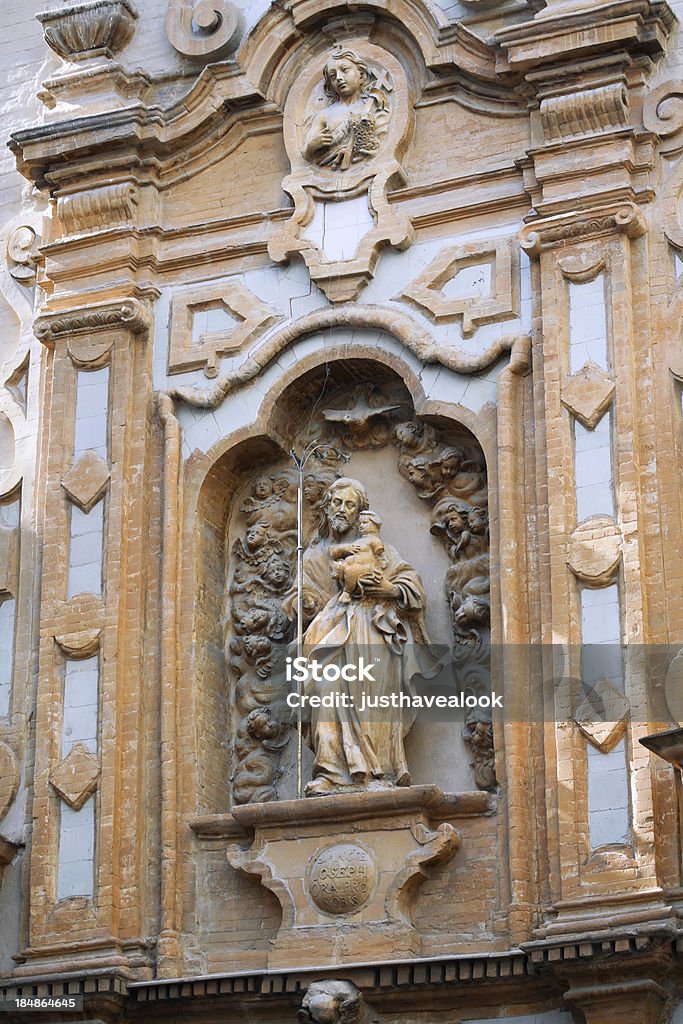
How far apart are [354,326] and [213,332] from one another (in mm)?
861

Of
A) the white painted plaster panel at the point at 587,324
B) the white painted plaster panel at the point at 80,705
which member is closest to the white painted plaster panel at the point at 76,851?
the white painted plaster panel at the point at 80,705

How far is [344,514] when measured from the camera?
13039 millimetres

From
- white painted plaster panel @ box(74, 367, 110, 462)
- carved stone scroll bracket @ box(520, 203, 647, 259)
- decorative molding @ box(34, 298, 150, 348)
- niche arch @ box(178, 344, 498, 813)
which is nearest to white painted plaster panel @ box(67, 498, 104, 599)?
white painted plaster panel @ box(74, 367, 110, 462)

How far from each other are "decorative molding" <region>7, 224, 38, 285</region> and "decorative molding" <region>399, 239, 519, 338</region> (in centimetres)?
242

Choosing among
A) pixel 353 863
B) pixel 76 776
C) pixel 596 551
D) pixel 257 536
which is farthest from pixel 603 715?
pixel 76 776

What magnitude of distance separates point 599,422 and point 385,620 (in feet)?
4.88

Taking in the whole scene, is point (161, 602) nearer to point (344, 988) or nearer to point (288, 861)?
point (288, 861)

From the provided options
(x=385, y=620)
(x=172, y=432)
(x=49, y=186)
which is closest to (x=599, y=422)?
(x=385, y=620)

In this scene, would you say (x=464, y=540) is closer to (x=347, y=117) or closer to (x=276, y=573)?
(x=276, y=573)

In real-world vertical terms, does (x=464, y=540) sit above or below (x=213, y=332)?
below

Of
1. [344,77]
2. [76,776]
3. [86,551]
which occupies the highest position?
[344,77]

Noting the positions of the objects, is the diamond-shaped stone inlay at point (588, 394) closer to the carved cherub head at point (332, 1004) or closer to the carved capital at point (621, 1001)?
the carved capital at point (621, 1001)

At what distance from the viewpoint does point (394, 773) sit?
492 inches

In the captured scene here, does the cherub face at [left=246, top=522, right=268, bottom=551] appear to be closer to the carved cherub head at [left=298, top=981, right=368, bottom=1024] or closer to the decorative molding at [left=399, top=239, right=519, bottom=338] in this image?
the decorative molding at [left=399, top=239, right=519, bottom=338]
